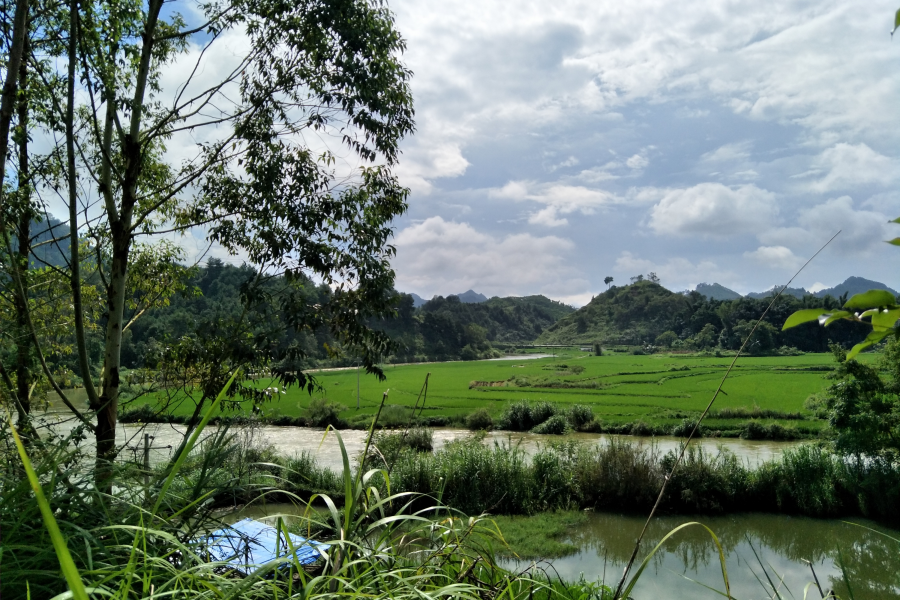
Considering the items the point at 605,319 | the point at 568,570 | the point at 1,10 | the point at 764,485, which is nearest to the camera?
the point at 1,10

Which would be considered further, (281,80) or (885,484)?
(885,484)

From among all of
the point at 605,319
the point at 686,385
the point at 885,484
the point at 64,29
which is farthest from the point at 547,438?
the point at 605,319

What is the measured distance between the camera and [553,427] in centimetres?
2445

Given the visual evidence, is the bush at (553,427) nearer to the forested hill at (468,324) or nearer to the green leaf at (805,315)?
the forested hill at (468,324)

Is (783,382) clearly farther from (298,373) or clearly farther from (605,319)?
(605,319)

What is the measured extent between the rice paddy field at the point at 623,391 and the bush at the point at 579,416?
0.42 m

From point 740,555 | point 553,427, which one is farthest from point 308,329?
point 553,427

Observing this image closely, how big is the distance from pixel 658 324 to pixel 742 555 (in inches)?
2925

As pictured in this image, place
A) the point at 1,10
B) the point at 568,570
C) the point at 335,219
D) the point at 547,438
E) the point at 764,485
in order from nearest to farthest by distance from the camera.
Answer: the point at 1,10 → the point at 335,219 → the point at 568,570 → the point at 764,485 → the point at 547,438

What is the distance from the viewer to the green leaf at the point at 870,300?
0.86 meters

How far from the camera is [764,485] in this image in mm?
13875

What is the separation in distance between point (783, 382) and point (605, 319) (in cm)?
6980

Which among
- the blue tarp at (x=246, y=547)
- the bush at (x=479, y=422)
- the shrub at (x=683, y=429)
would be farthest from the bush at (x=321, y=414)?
the blue tarp at (x=246, y=547)

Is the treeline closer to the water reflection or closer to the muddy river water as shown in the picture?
the muddy river water
